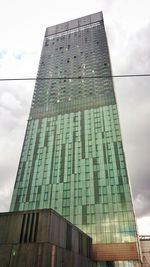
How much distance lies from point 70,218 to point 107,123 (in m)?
33.2

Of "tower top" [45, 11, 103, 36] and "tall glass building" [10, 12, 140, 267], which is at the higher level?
"tower top" [45, 11, 103, 36]

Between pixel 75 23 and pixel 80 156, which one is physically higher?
pixel 75 23

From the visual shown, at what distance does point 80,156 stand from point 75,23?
303 feet

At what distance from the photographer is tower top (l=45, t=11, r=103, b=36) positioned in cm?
12362

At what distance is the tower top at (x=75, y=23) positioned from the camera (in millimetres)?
123625

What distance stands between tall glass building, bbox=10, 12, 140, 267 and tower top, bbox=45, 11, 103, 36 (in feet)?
92.5

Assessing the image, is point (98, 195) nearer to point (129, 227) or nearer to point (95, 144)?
point (129, 227)

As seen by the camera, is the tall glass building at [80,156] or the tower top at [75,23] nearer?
the tall glass building at [80,156]

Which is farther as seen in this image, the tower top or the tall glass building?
the tower top

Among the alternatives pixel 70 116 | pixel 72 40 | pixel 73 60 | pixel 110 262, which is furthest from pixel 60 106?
pixel 110 262

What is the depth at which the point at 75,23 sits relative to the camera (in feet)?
413

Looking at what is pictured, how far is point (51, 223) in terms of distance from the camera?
28.8m

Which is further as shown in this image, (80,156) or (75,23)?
(75,23)

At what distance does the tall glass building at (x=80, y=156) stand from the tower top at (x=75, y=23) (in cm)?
2820
